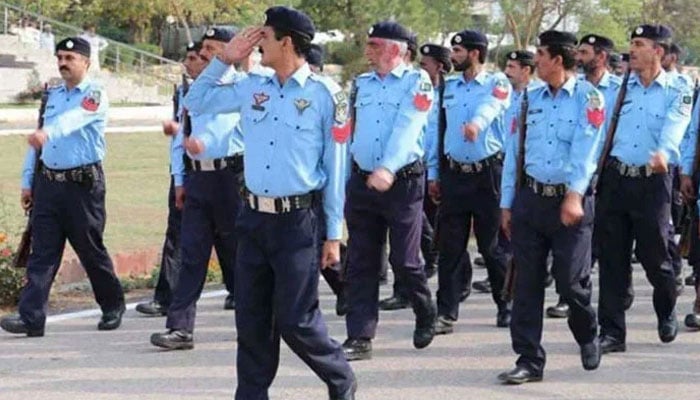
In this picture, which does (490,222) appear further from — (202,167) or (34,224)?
(34,224)

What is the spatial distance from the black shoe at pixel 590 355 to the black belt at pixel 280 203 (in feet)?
7.61

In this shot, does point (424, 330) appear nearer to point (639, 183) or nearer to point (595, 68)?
point (639, 183)

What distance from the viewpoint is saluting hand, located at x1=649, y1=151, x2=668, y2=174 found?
29.4ft

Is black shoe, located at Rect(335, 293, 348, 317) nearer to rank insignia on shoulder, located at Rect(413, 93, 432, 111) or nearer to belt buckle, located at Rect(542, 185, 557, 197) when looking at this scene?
rank insignia on shoulder, located at Rect(413, 93, 432, 111)

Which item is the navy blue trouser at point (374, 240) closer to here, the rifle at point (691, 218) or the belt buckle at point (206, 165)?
the belt buckle at point (206, 165)

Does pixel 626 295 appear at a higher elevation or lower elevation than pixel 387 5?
higher

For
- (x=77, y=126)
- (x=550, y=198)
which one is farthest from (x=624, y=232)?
(x=77, y=126)

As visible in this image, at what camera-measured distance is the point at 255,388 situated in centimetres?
720

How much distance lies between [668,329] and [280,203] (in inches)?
146

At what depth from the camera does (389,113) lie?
9.23 metres

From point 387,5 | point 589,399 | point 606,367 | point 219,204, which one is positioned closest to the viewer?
point 589,399

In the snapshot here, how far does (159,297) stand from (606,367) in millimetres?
3655

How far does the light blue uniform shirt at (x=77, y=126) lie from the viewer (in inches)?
387

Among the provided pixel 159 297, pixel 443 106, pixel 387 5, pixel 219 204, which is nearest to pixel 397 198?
pixel 219 204
